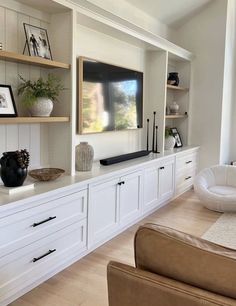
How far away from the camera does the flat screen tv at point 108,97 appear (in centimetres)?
331

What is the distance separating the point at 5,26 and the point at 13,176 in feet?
3.81

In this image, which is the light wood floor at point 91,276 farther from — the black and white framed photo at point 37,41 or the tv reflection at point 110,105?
the black and white framed photo at point 37,41

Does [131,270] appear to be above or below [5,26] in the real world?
below

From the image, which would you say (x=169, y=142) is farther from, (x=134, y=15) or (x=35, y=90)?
(x=35, y=90)

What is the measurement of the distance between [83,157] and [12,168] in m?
0.95

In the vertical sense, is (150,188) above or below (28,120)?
below

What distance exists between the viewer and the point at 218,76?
5.24 meters

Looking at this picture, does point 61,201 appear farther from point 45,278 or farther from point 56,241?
point 45,278

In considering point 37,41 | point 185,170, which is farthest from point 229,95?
point 37,41

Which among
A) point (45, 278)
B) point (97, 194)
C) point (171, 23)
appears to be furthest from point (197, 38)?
point (45, 278)

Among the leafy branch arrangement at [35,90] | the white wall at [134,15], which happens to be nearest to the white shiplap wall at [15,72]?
the leafy branch arrangement at [35,90]

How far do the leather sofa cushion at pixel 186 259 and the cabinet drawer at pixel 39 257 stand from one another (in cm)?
126

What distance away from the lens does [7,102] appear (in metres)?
2.45

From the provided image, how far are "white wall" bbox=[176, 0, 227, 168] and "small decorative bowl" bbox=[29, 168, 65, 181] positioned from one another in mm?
3336
